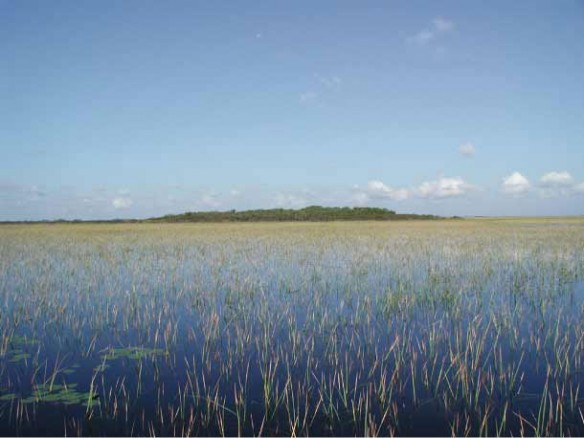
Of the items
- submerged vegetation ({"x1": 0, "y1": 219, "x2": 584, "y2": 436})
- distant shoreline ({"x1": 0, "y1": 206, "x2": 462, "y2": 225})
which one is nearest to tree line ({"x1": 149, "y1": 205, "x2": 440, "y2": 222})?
distant shoreline ({"x1": 0, "y1": 206, "x2": 462, "y2": 225})

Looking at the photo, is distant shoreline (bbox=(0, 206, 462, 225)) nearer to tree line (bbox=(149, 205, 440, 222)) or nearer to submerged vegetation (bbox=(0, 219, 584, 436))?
tree line (bbox=(149, 205, 440, 222))

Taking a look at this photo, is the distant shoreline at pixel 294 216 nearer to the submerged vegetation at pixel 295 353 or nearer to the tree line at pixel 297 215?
the tree line at pixel 297 215

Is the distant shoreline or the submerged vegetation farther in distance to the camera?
the distant shoreline

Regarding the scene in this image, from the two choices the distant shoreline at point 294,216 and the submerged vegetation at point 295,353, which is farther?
the distant shoreline at point 294,216

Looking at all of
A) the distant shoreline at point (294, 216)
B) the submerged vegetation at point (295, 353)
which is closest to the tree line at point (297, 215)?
the distant shoreline at point (294, 216)

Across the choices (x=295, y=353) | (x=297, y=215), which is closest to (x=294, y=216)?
(x=297, y=215)

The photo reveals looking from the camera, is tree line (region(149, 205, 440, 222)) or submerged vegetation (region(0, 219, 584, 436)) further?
tree line (region(149, 205, 440, 222))

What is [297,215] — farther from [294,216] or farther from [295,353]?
[295,353]

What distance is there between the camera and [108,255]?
770 inches

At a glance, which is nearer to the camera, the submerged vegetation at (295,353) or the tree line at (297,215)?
the submerged vegetation at (295,353)

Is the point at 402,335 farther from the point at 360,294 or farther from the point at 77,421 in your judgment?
the point at 77,421

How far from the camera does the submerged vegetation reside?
Answer: 4383 mm

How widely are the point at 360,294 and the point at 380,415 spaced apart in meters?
6.10

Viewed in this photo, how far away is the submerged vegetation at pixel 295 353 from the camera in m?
4.38
